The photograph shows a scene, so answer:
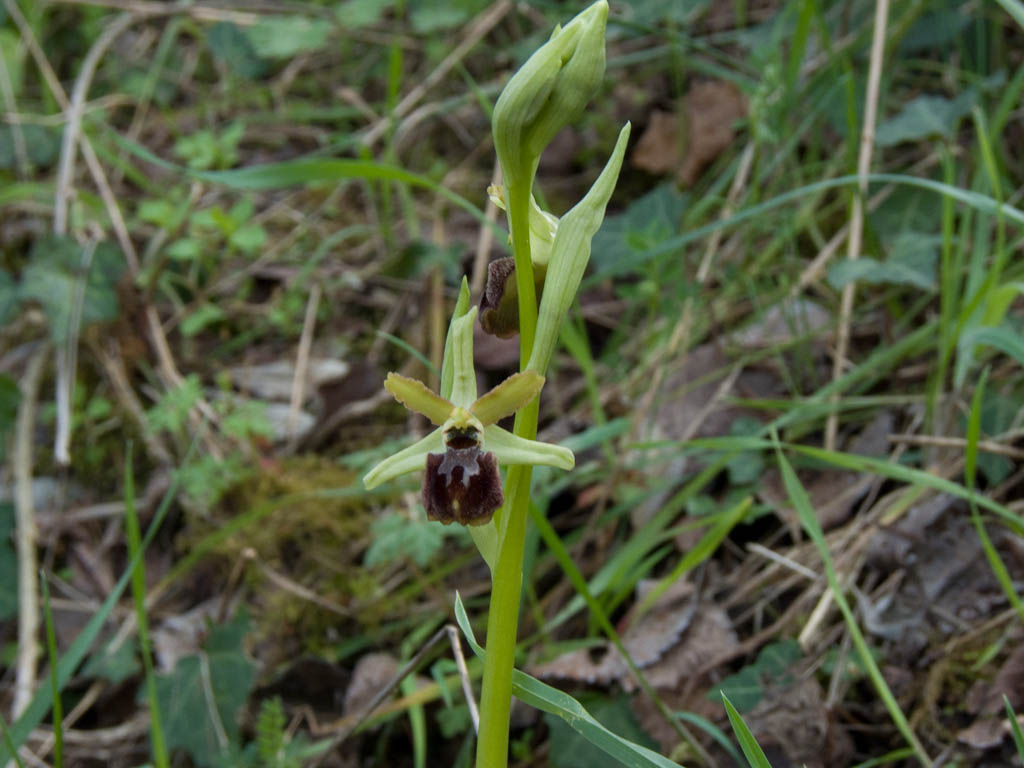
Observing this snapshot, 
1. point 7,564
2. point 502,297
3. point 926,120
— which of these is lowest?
point 7,564

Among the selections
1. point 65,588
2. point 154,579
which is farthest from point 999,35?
point 65,588

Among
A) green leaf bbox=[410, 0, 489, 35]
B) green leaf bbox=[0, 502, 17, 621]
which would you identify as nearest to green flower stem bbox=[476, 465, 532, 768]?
green leaf bbox=[0, 502, 17, 621]

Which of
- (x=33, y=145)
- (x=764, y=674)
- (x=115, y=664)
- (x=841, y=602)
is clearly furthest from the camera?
(x=33, y=145)

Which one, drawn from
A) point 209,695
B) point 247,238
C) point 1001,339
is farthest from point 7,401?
point 1001,339

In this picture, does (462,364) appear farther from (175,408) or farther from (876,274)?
(175,408)

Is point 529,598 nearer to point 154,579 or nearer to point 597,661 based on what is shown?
point 597,661

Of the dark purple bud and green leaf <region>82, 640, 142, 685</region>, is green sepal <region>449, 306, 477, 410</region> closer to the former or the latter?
the dark purple bud

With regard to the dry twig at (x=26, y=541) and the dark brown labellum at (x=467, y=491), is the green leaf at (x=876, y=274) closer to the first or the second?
the dark brown labellum at (x=467, y=491)
